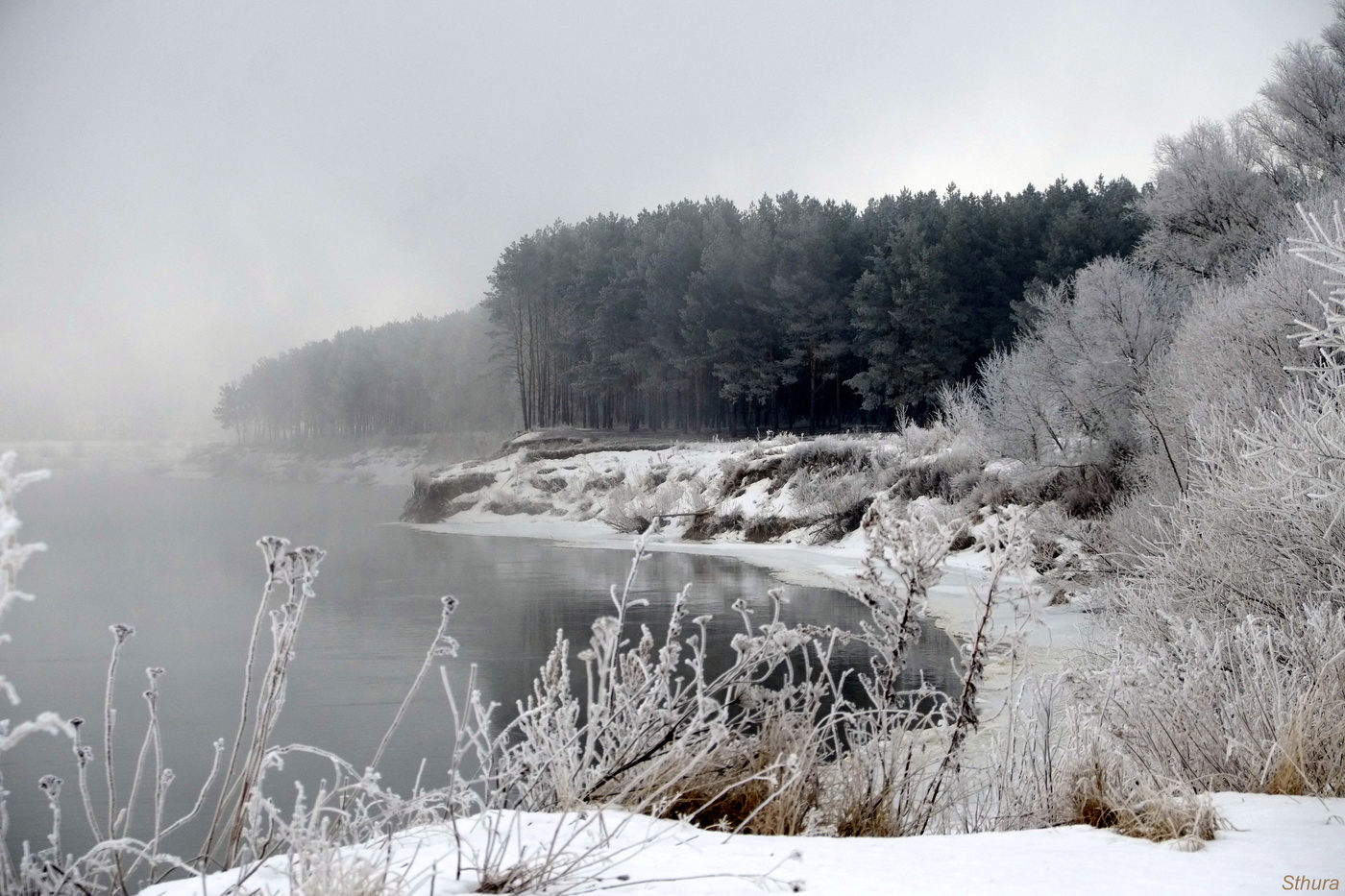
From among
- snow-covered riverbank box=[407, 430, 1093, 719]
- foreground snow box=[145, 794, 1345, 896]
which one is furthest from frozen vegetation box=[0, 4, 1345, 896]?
snow-covered riverbank box=[407, 430, 1093, 719]

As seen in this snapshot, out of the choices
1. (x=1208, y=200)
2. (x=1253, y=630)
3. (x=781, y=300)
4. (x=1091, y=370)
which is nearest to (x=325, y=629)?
(x=1091, y=370)

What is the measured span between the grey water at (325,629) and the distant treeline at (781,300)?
1663 centimetres

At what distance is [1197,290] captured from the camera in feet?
52.0

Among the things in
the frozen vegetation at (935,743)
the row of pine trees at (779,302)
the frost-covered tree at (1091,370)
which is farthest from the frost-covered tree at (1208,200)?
the row of pine trees at (779,302)

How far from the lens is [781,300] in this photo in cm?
4209

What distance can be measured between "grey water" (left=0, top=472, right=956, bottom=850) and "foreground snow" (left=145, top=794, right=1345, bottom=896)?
341 millimetres

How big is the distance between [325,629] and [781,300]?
30.2 m

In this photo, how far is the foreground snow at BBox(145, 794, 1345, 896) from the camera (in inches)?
93.6

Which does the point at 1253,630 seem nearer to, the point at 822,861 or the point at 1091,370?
the point at 822,861

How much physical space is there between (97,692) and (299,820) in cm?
1013

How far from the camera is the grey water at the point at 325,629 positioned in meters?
8.78

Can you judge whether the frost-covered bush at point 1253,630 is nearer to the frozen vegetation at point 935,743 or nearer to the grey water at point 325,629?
the frozen vegetation at point 935,743

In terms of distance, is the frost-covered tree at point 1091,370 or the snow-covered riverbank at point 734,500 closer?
the frost-covered tree at point 1091,370

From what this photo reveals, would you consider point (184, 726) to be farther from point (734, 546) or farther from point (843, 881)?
point (734, 546)
